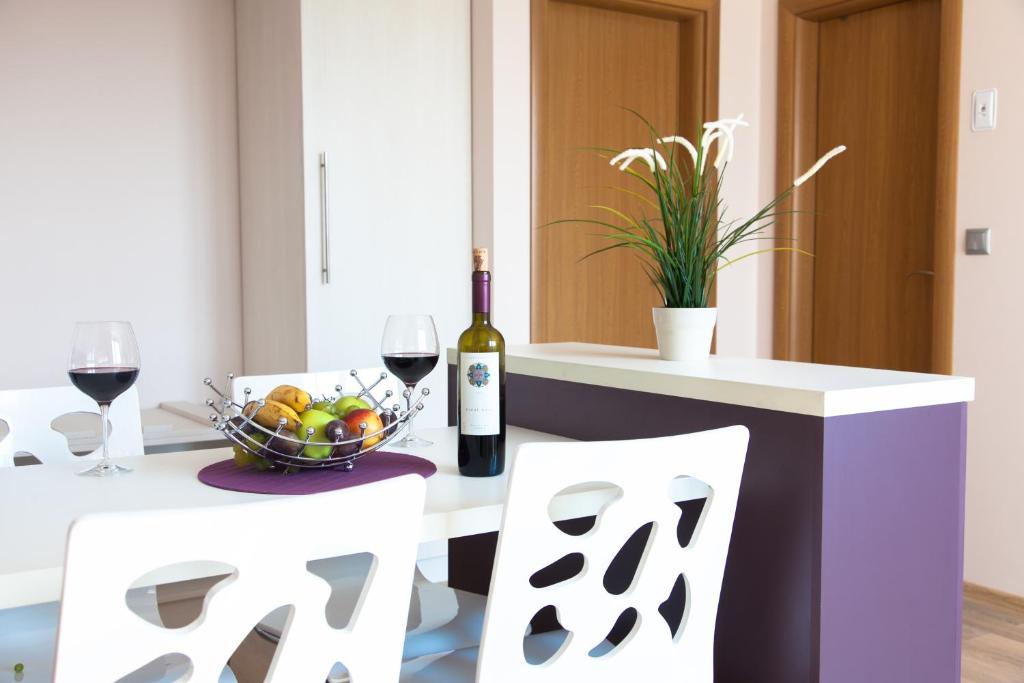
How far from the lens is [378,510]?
88 cm

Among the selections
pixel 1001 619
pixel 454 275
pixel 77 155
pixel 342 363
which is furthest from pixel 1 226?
pixel 1001 619

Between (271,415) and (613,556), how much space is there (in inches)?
19.7

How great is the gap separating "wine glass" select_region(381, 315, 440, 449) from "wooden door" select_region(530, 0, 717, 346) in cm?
178

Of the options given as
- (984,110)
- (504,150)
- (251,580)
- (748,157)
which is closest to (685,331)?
(251,580)

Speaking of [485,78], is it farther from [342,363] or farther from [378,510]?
[378,510]

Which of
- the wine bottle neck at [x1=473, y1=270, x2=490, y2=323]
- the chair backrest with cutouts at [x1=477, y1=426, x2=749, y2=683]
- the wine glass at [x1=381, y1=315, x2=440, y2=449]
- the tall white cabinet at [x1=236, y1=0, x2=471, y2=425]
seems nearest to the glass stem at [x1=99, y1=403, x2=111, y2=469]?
the wine glass at [x1=381, y1=315, x2=440, y2=449]

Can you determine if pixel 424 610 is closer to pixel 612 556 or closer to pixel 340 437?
pixel 340 437

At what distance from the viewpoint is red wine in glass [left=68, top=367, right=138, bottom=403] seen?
1314mm

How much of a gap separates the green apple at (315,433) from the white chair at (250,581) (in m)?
0.42

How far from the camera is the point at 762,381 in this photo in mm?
1407

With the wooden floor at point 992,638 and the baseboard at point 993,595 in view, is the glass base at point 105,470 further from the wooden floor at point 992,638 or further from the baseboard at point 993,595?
the baseboard at point 993,595

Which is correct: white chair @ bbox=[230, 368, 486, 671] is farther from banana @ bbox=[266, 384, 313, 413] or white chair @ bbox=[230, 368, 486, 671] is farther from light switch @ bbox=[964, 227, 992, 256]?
light switch @ bbox=[964, 227, 992, 256]

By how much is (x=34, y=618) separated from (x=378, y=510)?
2.98 ft

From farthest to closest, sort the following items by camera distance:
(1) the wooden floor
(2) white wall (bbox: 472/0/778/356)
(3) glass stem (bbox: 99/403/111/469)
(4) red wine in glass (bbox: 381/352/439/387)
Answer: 1. (2) white wall (bbox: 472/0/778/356)
2. (1) the wooden floor
3. (4) red wine in glass (bbox: 381/352/439/387)
4. (3) glass stem (bbox: 99/403/111/469)
